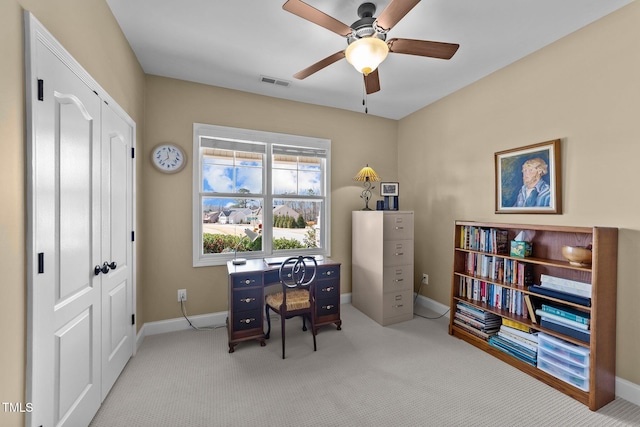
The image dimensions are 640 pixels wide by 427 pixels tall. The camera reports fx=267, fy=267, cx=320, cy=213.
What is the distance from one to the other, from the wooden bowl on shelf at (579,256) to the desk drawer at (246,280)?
8.45ft

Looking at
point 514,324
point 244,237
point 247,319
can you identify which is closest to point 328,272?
point 247,319

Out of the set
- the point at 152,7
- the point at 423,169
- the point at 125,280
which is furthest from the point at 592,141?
the point at 125,280

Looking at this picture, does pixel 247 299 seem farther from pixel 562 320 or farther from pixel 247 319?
→ pixel 562 320

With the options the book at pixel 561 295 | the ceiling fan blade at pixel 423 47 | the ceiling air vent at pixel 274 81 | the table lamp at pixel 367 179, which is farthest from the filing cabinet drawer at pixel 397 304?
the ceiling air vent at pixel 274 81

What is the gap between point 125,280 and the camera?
2.25 m

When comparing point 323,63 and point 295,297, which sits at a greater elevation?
point 323,63

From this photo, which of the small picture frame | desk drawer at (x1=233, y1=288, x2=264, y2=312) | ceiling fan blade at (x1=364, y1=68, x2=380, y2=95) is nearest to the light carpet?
desk drawer at (x1=233, y1=288, x2=264, y2=312)

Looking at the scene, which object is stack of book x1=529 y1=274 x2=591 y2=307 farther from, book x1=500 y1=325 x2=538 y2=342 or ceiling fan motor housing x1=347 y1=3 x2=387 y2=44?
ceiling fan motor housing x1=347 y1=3 x2=387 y2=44

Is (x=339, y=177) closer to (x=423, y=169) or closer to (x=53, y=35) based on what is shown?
(x=423, y=169)

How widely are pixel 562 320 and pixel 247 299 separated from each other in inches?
103

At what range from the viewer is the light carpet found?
174 centimetres

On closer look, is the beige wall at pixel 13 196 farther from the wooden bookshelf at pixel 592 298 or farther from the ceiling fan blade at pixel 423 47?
the wooden bookshelf at pixel 592 298

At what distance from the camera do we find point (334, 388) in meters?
2.03

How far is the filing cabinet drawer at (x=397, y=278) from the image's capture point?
124 inches
